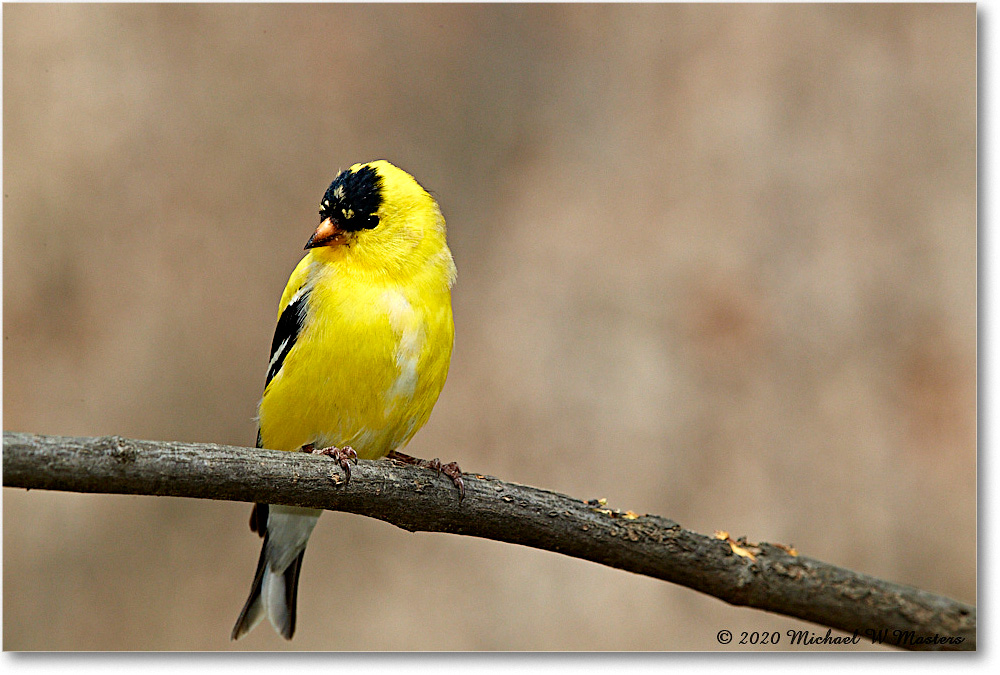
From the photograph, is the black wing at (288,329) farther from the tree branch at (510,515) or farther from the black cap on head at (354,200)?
the tree branch at (510,515)

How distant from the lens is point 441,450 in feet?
8.98

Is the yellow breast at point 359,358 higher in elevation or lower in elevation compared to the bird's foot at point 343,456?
higher

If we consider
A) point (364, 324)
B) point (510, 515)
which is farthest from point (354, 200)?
point (510, 515)

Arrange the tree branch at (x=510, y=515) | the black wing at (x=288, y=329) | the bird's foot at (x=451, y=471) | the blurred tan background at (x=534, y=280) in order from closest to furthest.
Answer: the tree branch at (x=510, y=515)
the bird's foot at (x=451, y=471)
the black wing at (x=288, y=329)
the blurred tan background at (x=534, y=280)

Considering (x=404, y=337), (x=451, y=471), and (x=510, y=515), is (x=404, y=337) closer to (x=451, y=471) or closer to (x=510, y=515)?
(x=451, y=471)

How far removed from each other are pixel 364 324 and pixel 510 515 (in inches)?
18.1

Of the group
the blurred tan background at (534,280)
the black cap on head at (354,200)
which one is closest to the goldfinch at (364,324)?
the black cap on head at (354,200)

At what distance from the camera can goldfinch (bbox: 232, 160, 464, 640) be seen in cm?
162

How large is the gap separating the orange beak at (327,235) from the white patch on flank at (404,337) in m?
0.14

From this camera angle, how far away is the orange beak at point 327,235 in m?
1.56

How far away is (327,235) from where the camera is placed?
5.19 feet

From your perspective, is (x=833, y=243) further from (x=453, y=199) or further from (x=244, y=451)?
(x=244, y=451)

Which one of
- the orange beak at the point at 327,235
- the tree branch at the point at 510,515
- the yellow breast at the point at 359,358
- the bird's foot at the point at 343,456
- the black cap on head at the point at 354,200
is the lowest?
the tree branch at the point at 510,515

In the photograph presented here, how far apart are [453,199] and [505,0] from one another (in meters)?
0.62
